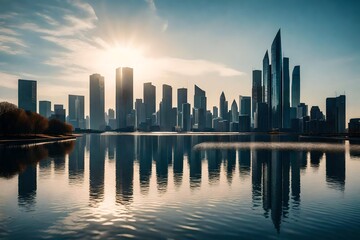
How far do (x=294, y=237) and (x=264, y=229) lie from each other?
2688 mm

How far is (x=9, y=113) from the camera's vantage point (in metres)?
155

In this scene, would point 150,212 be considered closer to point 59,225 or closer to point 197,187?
point 59,225

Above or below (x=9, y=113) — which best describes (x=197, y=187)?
below

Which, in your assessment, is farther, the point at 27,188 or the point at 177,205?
the point at 27,188

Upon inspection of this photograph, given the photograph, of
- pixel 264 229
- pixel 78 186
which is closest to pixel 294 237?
pixel 264 229

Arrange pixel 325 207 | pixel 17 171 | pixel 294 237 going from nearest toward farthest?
pixel 294 237, pixel 325 207, pixel 17 171

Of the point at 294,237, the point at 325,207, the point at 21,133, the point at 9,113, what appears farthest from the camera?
the point at 21,133

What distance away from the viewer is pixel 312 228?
27.2 m

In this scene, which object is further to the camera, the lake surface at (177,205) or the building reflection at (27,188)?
the building reflection at (27,188)

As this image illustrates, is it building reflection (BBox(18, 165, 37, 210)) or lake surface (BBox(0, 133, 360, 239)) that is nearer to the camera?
lake surface (BBox(0, 133, 360, 239))

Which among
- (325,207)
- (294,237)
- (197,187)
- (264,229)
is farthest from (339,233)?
(197,187)

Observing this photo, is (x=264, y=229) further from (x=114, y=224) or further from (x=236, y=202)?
(x=114, y=224)

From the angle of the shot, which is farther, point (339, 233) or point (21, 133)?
point (21, 133)

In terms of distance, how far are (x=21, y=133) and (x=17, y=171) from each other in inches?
4654
